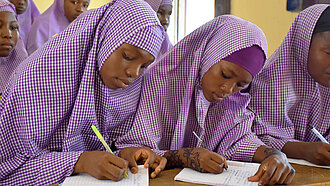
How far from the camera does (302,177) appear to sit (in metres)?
1.35

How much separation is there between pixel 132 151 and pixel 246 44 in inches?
27.2

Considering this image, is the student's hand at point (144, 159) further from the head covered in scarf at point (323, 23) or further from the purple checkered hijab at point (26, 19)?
the purple checkered hijab at point (26, 19)

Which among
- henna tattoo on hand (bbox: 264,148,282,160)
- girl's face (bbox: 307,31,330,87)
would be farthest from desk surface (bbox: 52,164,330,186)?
girl's face (bbox: 307,31,330,87)

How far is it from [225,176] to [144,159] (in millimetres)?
315

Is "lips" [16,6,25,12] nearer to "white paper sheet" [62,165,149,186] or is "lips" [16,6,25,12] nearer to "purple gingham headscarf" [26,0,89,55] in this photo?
"purple gingham headscarf" [26,0,89,55]

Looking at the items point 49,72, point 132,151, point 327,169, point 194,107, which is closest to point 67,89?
point 49,72

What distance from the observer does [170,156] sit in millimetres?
1464

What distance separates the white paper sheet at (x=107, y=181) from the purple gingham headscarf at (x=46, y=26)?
257 cm

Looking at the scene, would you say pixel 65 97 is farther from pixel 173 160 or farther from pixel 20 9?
pixel 20 9

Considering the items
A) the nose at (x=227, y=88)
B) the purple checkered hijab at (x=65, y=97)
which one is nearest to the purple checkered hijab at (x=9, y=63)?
the purple checkered hijab at (x=65, y=97)

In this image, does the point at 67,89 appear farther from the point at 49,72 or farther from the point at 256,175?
the point at 256,175

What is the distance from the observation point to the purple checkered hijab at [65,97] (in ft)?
4.39

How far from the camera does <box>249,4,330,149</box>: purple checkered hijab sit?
188 centimetres

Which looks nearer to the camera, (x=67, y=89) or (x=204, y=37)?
(x=67, y=89)
